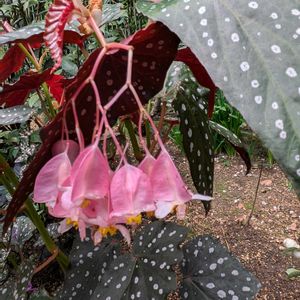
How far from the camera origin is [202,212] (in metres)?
1.89

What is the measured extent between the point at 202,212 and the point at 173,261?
0.96 metres

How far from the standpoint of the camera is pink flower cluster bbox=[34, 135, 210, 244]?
0.48m

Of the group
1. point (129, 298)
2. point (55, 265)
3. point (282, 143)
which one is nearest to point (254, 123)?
point (282, 143)

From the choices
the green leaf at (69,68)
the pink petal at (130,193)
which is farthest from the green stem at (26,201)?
the green leaf at (69,68)

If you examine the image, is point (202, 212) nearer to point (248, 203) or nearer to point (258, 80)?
point (248, 203)

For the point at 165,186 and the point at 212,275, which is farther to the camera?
the point at 212,275

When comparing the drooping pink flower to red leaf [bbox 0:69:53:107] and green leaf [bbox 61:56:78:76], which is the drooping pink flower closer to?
red leaf [bbox 0:69:53:107]

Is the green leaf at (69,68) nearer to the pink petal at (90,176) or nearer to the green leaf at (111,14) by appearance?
the green leaf at (111,14)

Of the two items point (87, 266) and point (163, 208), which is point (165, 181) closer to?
point (163, 208)

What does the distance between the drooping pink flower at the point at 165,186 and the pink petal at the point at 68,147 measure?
108 millimetres

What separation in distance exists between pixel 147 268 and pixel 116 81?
461 millimetres

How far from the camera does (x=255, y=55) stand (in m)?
0.46

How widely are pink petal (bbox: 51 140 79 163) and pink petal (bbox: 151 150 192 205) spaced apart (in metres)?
0.11

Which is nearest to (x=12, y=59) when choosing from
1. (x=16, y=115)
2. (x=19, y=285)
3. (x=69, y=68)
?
(x=16, y=115)
